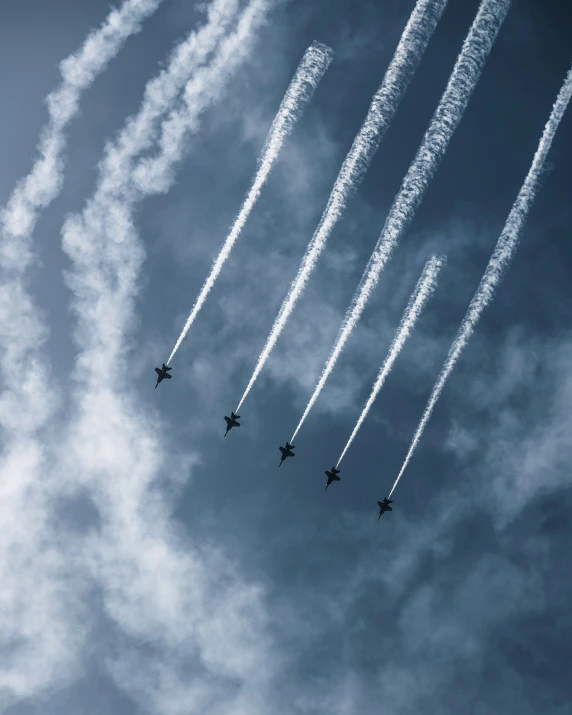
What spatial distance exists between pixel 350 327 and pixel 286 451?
1721 centimetres

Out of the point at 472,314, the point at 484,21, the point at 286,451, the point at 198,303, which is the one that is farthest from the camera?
the point at 286,451

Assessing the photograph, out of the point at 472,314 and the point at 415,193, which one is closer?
the point at 415,193

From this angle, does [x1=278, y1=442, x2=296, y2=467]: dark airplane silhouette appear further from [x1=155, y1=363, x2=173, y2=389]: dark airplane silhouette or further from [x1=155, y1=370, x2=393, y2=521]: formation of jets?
[x1=155, y1=363, x2=173, y2=389]: dark airplane silhouette

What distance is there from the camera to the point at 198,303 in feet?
151

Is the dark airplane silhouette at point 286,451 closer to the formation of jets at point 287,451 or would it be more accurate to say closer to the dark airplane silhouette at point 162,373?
the formation of jets at point 287,451

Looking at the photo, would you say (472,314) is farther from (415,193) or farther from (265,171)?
(265,171)

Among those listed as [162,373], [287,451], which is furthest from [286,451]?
[162,373]

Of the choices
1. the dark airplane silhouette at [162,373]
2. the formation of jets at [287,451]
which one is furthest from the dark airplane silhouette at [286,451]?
the dark airplane silhouette at [162,373]

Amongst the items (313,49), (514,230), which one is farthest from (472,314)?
(313,49)

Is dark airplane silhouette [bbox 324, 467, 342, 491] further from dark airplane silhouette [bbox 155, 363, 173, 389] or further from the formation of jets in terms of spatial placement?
dark airplane silhouette [bbox 155, 363, 173, 389]

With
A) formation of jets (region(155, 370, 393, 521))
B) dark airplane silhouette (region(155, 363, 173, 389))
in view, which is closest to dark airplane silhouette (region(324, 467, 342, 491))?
formation of jets (region(155, 370, 393, 521))

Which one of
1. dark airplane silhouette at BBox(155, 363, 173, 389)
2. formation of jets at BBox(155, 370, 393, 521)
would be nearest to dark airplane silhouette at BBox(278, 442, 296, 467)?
formation of jets at BBox(155, 370, 393, 521)

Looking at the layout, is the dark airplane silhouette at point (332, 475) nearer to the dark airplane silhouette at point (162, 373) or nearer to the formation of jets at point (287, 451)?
the formation of jets at point (287, 451)

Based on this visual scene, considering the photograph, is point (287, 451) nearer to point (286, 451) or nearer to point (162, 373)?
point (286, 451)
